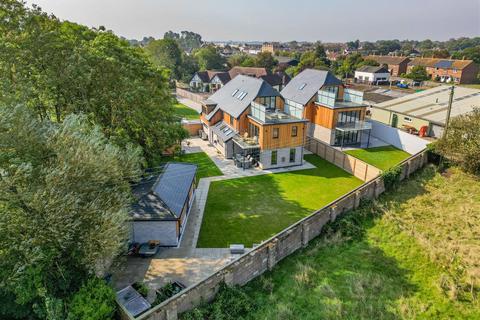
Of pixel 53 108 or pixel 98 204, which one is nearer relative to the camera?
pixel 98 204

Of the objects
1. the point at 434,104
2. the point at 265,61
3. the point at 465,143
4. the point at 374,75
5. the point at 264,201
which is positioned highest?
the point at 265,61

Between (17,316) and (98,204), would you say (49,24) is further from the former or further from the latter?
(17,316)

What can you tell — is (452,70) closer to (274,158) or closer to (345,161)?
(345,161)

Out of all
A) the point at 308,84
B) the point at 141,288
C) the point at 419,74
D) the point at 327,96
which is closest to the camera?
the point at 141,288

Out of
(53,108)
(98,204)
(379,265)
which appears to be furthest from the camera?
(53,108)

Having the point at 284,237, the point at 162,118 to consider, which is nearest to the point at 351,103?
the point at 162,118

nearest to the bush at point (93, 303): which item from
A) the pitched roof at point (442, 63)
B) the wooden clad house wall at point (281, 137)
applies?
the wooden clad house wall at point (281, 137)

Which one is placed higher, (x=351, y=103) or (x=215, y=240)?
(x=351, y=103)

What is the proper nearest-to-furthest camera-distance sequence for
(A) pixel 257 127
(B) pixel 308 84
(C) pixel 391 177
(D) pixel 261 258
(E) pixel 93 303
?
(E) pixel 93 303 → (D) pixel 261 258 → (C) pixel 391 177 → (A) pixel 257 127 → (B) pixel 308 84

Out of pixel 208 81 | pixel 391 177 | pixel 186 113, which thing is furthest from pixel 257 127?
pixel 208 81
